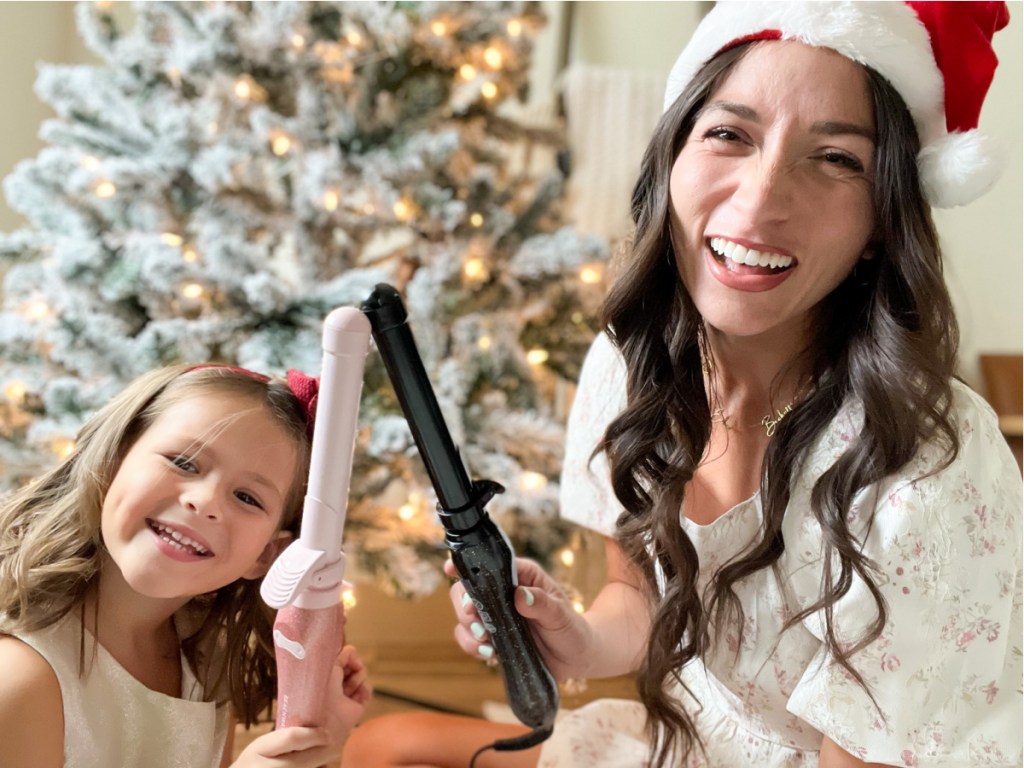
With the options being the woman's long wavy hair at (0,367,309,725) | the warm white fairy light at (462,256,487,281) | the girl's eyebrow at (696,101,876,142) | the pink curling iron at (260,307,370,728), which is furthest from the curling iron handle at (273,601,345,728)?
the warm white fairy light at (462,256,487,281)

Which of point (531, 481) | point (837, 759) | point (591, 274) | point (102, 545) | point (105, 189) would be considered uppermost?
point (105, 189)

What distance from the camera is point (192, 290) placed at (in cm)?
156

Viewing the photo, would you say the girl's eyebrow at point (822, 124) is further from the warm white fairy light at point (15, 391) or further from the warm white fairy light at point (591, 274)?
the warm white fairy light at point (15, 391)

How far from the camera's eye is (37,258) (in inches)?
65.8

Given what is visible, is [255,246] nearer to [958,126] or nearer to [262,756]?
[262,756]

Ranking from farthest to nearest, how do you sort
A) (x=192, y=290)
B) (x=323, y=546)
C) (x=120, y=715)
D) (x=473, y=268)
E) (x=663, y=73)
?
(x=663, y=73) → (x=473, y=268) → (x=192, y=290) → (x=120, y=715) → (x=323, y=546)

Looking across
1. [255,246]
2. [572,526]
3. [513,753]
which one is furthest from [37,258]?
[513,753]

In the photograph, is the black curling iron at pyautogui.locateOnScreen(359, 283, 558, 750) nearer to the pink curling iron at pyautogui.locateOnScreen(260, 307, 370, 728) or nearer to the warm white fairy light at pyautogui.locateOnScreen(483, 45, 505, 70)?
the pink curling iron at pyautogui.locateOnScreen(260, 307, 370, 728)

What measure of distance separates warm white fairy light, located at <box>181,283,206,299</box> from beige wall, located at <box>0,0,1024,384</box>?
2.52 feet

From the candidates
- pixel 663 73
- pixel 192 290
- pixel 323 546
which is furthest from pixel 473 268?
pixel 663 73

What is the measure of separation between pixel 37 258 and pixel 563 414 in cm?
119

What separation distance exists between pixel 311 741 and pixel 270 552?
230 mm

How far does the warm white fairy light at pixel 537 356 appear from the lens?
1.76 m

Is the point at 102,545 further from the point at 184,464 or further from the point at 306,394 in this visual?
the point at 306,394
